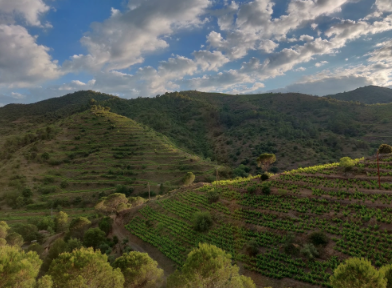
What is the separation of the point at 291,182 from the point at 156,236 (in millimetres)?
23643

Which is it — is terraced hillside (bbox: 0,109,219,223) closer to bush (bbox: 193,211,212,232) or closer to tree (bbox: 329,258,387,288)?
bush (bbox: 193,211,212,232)

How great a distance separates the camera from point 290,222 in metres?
27.1

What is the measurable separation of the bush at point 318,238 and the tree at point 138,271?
17241 mm

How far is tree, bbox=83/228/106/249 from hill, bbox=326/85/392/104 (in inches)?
8391

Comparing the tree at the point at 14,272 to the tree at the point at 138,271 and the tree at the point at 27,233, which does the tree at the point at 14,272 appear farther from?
the tree at the point at 27,233

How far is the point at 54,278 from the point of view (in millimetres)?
15602

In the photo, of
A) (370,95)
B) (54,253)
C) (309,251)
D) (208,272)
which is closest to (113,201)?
(54,253)

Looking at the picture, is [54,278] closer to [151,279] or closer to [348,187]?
[151,279]

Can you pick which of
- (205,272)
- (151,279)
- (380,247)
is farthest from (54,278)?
(380,247)

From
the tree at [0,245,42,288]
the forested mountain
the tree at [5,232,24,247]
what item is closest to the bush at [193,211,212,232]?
the tree at [0,245,42,288]

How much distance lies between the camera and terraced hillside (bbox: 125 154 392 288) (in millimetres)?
21547

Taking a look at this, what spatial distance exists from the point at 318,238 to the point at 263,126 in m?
88.7

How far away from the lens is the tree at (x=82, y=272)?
49.9ft

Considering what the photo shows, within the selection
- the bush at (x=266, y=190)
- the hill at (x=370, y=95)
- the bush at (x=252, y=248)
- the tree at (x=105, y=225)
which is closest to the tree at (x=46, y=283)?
the bush at (x=252, y=248)
